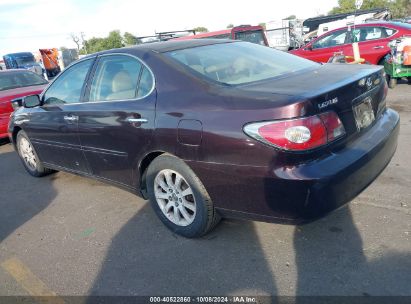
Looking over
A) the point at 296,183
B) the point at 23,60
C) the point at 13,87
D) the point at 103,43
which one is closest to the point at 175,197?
the point at 296,183

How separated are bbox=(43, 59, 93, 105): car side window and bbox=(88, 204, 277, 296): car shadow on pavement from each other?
165 cm

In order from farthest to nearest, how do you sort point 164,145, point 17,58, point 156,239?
point 17,58 → point 156,239 → point 164,145

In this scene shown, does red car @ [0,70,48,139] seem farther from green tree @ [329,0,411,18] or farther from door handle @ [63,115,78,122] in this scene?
green tree @ [329,0,411,18]

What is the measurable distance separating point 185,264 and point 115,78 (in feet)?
6.15

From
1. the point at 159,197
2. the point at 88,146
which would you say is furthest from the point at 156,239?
the point at 88,146

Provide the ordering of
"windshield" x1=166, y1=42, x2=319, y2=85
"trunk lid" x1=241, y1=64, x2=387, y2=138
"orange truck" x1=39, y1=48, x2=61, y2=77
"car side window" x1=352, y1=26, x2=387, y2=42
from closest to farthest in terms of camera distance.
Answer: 1. "trunk lid" x1=241, y1=64, x2=387, y2=138
2. "windshield" x1=166, y1=42, x2=319, y2=85
3. "car side window" x1=352, y1=26, x2=387, y2=42
4. "orange truck" x1=39, y1=48, x2=61, y2=77

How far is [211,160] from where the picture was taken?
8.91 feet

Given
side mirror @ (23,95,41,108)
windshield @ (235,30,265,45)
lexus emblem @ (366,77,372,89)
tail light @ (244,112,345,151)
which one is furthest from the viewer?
windshield @ (235,30,265,45)

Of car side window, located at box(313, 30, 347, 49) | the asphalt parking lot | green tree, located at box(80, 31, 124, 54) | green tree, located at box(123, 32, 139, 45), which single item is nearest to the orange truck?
green tree, located at box(123, 32, 139, 45)

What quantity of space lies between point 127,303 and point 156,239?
0.80 m

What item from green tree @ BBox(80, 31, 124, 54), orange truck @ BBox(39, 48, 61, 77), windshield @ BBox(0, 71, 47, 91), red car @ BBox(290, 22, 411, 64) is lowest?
green tree @ BBox(80, 31, 124, 54)

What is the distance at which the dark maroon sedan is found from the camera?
7.93ft

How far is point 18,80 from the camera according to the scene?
8.49 m

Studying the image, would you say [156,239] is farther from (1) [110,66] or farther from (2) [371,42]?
(2) [371,42]
